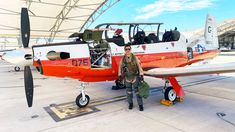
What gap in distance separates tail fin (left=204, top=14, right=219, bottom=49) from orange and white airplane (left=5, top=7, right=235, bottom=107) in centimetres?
181

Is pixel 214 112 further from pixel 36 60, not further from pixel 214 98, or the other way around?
pixel 36 60

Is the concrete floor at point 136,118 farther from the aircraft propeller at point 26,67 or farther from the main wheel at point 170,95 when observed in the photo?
the aircraft propeller at point 26,67

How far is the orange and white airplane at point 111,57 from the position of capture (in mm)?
4316

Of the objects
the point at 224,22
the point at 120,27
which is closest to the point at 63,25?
the point at 120,27

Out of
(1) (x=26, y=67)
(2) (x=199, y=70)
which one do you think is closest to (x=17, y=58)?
(1) (x=26, y=67)

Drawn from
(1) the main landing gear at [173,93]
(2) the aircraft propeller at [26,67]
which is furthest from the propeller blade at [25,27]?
(1) the main landing gear at [173,93]

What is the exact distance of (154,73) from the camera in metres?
4.89

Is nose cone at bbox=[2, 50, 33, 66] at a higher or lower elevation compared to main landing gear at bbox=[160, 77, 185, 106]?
higher

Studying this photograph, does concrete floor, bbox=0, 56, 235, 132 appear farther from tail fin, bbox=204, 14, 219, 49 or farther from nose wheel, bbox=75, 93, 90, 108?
tail fin, bbox=204, 14, 219, 49

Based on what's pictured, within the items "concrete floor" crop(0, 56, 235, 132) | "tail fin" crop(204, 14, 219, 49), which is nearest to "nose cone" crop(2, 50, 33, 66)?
"concrete floor" crop(0, 56, 235, 132)

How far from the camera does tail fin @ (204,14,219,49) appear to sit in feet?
26.9

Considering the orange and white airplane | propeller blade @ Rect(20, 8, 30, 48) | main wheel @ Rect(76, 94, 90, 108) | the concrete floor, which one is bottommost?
the concrete floor

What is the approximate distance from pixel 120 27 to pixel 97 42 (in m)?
0.89

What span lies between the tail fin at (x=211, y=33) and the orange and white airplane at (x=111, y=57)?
181cm
